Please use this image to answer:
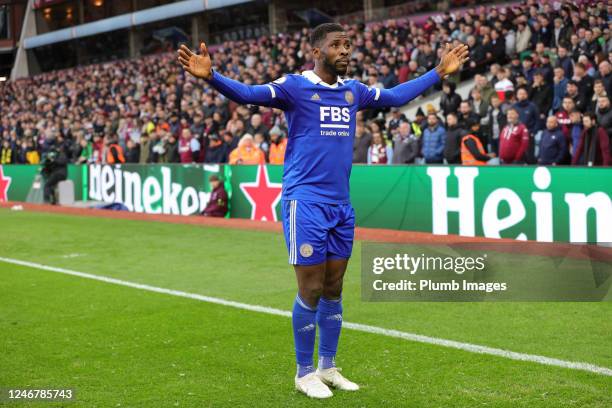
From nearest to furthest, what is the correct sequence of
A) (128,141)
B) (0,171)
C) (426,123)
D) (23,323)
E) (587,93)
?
(23,323)
(587,93)
(426,123)
(128,141)
(0,171)

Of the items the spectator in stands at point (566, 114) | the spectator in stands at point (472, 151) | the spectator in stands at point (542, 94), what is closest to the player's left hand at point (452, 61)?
the spectator in stands at point (566, 114)

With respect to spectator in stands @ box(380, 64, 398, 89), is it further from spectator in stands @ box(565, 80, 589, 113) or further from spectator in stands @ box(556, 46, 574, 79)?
spectator in stands @ box(565, 80, 589, 113)

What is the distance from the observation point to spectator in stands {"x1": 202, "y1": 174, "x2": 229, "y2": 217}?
1686 cm

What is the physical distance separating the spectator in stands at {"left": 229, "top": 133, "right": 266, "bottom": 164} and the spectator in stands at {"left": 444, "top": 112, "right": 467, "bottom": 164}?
423 centimetres

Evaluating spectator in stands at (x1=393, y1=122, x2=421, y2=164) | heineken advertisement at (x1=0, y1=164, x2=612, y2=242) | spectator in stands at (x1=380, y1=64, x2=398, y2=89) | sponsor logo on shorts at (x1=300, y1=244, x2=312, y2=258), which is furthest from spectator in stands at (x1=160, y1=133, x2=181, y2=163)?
sponsor logo on shorts at (x1=300, y1=244, x2=312, y2=258)

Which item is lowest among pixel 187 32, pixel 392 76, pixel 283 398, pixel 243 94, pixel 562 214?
pixel 283 398

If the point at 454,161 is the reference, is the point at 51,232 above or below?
below

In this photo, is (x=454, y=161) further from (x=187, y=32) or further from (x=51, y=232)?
(x=187, y=32)

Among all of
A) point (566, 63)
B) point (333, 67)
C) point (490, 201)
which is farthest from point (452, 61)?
point (566, 63)

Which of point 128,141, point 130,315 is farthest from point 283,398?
point 128,141

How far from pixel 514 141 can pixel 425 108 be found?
278 inches

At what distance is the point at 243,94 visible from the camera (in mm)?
4910

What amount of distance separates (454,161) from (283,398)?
961 centimetres

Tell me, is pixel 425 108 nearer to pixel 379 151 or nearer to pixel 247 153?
pixel 247 153
